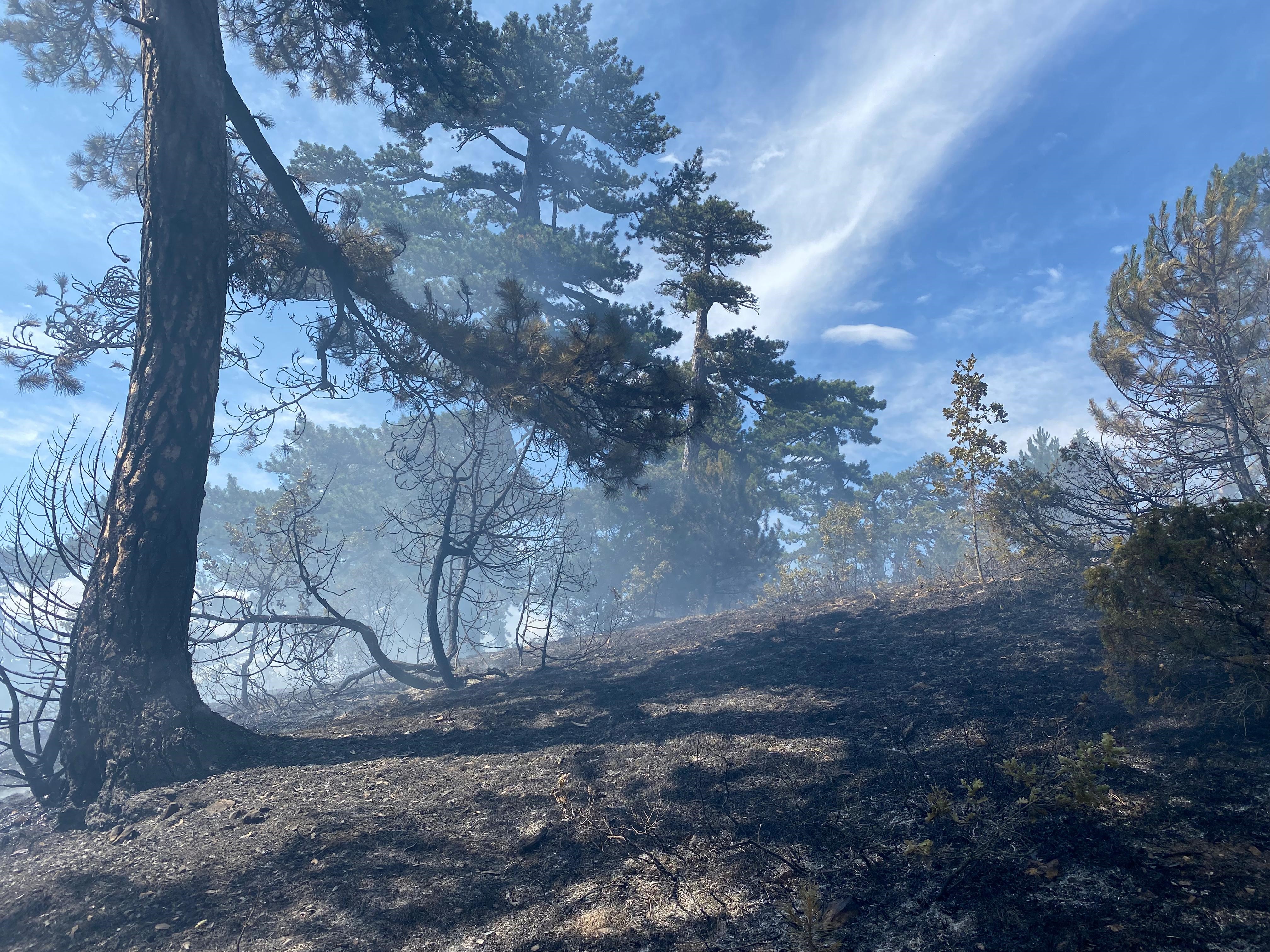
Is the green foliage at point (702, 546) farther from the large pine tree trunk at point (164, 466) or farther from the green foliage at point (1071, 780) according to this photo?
the green foliage at point (1071, 780)

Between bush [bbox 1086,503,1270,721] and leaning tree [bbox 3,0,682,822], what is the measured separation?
423 cm

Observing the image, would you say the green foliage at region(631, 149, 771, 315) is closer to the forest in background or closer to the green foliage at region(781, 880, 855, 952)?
the forest in background

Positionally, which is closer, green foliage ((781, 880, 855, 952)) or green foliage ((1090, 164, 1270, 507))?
green foliage ((781, 880, 855, 952))

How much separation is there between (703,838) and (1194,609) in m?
2.74

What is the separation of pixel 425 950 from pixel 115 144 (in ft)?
32.6

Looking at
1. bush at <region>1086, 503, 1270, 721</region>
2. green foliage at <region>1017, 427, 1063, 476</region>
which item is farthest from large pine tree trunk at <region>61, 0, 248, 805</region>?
green foliage at <region>1017, 427, 1063, 476</region>

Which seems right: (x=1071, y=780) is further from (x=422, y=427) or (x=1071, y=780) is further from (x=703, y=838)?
(x=422, y=427)

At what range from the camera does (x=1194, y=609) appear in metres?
2.94

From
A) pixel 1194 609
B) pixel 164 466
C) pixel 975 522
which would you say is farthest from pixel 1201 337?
pixel 164 466

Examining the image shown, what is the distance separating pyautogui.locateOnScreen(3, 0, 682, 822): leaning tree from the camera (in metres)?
4.02

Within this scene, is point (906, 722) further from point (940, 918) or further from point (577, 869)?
point (577, 869)

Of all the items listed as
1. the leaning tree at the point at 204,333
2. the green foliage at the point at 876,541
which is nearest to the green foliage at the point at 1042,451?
the green foliage at the point at 876,541

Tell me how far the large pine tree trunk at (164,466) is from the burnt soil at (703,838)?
409 millimetres

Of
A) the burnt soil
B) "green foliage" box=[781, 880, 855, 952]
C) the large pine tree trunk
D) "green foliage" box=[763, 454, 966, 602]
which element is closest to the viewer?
"green foliage" box=[781, 880, 855, 952]
